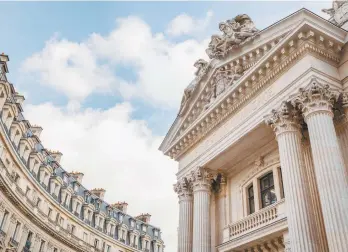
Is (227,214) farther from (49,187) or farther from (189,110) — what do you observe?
(49,187)

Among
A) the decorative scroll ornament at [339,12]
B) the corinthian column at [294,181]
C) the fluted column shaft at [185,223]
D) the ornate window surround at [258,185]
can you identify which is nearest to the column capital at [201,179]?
the fluted column shaft at [185,223]

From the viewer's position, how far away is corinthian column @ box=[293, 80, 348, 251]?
10141 mm

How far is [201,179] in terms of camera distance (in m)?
18.3

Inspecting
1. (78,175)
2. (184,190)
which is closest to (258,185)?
(184,190)

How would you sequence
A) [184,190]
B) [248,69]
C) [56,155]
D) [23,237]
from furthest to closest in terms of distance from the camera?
[56,155] < [23,237] < [184,190] < [248,69]

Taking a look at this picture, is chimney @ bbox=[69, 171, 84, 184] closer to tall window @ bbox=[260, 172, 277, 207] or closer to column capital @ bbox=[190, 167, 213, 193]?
column capital @ bbox=[190, 167, 213, 193]

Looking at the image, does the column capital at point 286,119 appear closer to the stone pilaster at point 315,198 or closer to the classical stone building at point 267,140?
the classical stone building at point 267,140

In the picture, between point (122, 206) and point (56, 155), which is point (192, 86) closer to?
point (56, 155)

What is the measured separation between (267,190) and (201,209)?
11.2 feet

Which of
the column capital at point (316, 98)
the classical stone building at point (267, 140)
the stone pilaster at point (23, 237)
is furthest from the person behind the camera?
the stone pilaster at point (23, 237)

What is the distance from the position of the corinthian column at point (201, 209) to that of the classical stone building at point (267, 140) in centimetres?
5

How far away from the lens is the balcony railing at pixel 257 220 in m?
14.2

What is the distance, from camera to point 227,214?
18062mm

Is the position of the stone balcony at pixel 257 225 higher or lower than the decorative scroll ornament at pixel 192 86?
lower
